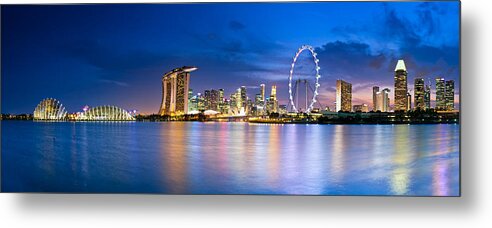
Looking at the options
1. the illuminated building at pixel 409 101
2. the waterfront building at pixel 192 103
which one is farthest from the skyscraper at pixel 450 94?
the waterfront building at pixel 192 103

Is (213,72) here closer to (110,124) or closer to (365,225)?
(110,124)

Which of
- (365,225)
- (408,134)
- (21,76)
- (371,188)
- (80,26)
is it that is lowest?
(365,225)

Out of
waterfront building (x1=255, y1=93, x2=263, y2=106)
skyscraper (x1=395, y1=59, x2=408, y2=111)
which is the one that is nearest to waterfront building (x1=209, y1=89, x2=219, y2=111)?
waterfront building (x1=255, y1=93, x2=263, y2=106)

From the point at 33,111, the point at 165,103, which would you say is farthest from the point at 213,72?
the point at 33,111

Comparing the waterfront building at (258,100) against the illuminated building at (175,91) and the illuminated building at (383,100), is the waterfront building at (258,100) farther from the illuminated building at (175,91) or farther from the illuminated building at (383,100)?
the illuminated building at (383,100)

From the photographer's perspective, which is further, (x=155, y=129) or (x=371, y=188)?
(x=155, y=129)

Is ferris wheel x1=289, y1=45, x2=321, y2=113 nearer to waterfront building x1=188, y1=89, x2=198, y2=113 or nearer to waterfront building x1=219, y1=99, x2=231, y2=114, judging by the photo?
waterfront building x1=219, y1=99, x2=231, y2=114

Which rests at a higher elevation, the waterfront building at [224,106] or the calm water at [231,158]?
the waterfront building at [224,106]
